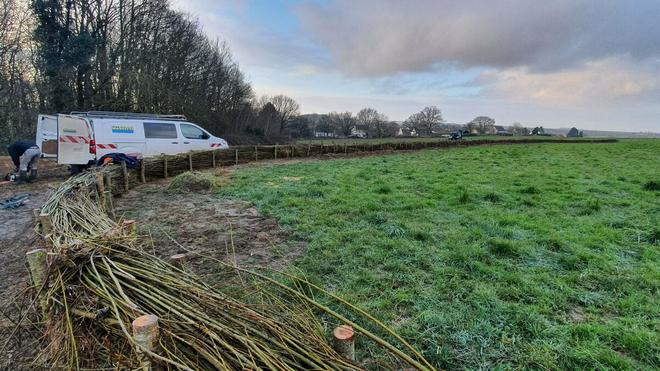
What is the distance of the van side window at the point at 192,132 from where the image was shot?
458 inches

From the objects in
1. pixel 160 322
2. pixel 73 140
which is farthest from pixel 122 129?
pixel 160 322

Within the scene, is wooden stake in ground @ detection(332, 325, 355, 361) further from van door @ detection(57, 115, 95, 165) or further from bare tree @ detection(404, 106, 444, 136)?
bare tree @ detection(404, 106, 444, 136)

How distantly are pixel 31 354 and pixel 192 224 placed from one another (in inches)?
112

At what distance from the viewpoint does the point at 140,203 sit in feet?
21.0

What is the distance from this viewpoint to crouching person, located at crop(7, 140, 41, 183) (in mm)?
8070

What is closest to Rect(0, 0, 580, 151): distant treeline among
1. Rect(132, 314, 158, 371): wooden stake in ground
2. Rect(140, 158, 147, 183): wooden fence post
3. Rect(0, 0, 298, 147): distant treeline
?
Rect(0, 0, 298, 147): distant treeline

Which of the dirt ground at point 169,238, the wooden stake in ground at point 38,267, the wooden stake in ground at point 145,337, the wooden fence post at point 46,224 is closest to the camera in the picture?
the wooden stake in ground at point 145,337

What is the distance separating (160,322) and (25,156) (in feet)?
30.8

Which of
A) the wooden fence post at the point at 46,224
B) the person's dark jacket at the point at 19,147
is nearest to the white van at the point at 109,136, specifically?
the person's dark jacket at the point at 19,147

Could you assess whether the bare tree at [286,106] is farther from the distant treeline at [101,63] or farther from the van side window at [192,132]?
the van side window at [192,132]

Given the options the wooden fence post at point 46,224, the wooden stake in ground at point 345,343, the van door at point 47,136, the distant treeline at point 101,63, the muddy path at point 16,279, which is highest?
the distant treeline at point 101,63

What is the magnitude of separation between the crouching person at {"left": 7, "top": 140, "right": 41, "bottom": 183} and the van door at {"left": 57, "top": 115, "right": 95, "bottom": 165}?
23.2 inches

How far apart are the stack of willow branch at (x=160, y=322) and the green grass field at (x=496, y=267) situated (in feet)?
2.01

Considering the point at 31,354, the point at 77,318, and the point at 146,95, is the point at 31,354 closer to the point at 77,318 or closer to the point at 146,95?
the point at 77,318
